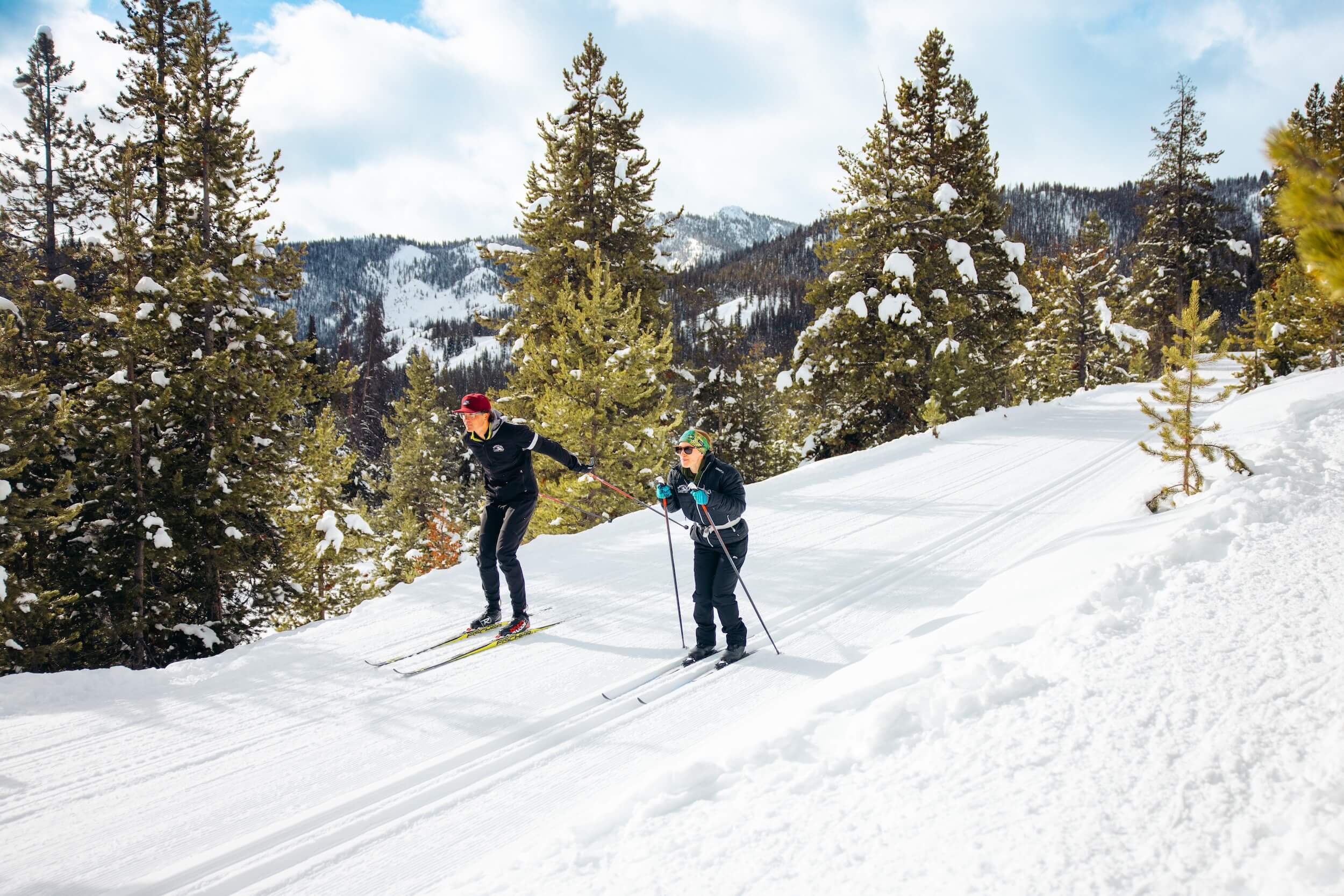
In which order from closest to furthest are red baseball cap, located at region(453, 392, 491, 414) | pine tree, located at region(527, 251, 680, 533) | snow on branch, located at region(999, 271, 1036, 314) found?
red baseball cap, located at region(453, 392, 491, 414)
pine tree, located at region(527, 251, 680, 533)
snow on branch, located at region(999, 271, 1036, 314)

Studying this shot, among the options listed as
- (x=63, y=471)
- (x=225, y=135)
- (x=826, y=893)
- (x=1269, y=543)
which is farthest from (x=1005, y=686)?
(x=225, y=135)

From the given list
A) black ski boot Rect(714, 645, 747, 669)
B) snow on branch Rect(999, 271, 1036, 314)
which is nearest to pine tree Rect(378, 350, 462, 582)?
snow on branch Rect(999, 271, 1036, 314)

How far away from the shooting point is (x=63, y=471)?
9898mm

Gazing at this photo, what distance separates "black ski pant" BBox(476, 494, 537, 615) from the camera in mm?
6090

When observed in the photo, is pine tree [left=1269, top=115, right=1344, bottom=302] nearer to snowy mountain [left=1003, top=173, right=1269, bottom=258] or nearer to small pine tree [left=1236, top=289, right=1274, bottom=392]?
small pine tree [left=1236, top=289, right=1274, bottom=392]

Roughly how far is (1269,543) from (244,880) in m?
7.46

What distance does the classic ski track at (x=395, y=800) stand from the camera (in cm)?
317

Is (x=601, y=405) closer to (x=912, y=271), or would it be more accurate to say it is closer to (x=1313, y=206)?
(x=912, y=271)

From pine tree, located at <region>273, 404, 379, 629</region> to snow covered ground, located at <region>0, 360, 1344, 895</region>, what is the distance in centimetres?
749

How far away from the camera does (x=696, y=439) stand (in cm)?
516

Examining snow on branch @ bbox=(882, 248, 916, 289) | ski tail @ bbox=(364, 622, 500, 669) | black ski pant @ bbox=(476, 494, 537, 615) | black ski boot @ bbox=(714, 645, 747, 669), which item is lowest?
black ski boot @ bbox=(714, 645, 747, 669)

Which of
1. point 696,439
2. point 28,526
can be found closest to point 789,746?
point 696,439

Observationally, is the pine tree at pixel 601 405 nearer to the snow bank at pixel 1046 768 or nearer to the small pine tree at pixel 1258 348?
the snow bank at pixel 1046 768

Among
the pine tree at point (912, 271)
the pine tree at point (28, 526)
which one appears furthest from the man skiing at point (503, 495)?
the pine tree at point (912, 271)
